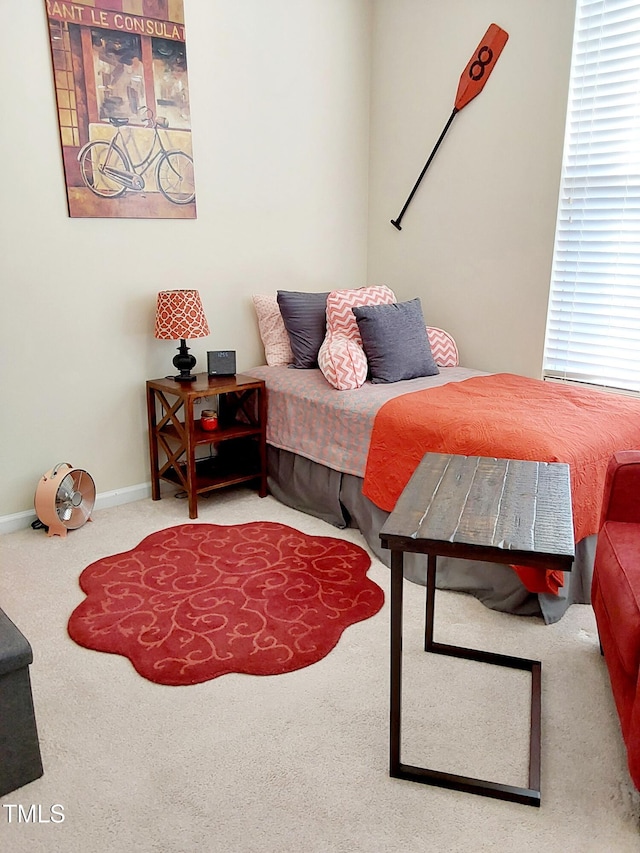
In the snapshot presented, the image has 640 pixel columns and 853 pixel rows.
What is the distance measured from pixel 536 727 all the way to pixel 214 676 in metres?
0.93

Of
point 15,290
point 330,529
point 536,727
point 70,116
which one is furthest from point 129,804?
point 70,116

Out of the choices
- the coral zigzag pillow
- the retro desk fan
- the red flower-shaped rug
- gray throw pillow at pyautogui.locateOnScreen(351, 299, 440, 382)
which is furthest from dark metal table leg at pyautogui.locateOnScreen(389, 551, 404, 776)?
the retro desk fan

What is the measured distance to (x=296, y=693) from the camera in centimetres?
194

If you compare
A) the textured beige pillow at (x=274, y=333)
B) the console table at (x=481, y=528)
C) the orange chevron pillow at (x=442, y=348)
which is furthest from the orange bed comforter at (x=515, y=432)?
the textured beige pillow at (x=274, y=333)

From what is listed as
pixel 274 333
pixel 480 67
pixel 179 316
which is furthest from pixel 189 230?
pixel 480 67

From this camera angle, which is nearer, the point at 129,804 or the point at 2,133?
the point at 129,804

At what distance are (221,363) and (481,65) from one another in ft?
6.78

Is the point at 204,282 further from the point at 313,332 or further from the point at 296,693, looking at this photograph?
the point at 296,693

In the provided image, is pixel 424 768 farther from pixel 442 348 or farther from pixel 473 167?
pixel 473 167

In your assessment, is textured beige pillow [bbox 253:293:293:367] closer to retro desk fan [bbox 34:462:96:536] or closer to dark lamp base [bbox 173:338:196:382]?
dark lamp base [bbox 173:338:196:382]

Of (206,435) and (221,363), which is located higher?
(221,363)

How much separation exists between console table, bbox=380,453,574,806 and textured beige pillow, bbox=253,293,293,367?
6.10 ft

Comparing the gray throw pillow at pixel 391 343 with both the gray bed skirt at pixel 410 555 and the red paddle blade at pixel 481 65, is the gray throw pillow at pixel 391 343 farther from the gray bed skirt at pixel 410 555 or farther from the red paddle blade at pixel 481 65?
the red paddle blade at pixel 481 65

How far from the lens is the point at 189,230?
341 centimetres
